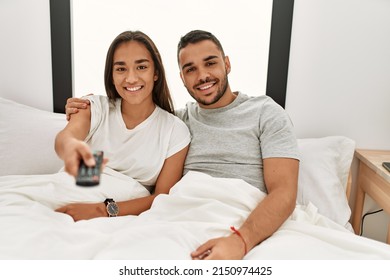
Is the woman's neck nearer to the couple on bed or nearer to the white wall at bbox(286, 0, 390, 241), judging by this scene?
the couple on bed

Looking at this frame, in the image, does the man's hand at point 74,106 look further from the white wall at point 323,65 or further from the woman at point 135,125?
the white wall at point 323,65

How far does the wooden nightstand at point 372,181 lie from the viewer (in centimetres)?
129

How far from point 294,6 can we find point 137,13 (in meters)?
0.66

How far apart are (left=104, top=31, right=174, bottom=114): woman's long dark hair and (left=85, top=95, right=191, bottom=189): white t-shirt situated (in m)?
0.06

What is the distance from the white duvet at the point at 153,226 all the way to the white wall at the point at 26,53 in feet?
1.63

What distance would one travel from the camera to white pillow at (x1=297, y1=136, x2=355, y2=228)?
1275 mm

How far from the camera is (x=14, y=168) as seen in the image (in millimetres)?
1362

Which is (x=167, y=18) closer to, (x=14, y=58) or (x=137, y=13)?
(x=137, y=13)

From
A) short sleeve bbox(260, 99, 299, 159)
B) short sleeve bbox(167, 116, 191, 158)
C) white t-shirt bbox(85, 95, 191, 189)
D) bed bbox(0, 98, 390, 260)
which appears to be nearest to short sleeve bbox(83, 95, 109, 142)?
white t-shirt bbox(85, 95, 191, 189)

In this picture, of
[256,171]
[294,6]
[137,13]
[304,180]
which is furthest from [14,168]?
[294,6]

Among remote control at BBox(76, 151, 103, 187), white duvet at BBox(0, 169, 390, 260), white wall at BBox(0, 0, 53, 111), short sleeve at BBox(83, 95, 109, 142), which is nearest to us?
remote control at BBox(76, 151, 103, 187)

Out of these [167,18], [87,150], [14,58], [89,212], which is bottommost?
[89,212]
